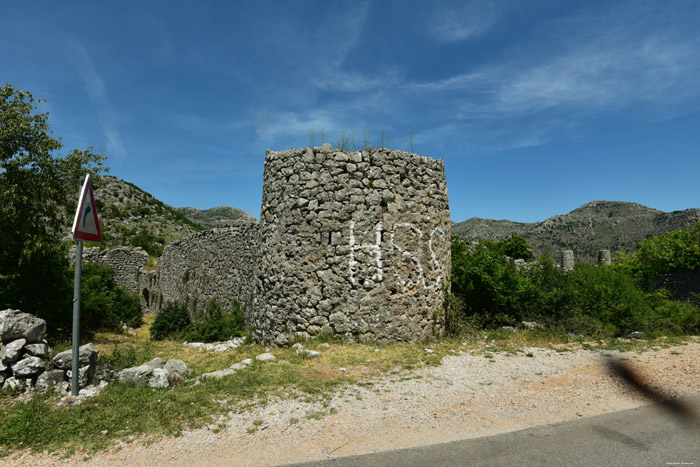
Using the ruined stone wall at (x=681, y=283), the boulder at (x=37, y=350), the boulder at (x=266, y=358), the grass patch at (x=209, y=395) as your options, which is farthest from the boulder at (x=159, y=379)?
the ruined stone wall at (x=681, y=283)

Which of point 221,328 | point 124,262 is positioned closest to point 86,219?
point 221,328

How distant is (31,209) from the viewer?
995cm

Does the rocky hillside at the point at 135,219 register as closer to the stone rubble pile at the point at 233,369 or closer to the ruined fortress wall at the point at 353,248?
the ruined fortress wall at the point at 353,248

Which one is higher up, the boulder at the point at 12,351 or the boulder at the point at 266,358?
the boulder at the point at 12,351

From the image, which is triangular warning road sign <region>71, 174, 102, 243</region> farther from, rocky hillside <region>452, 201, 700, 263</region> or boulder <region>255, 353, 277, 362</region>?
rocky hillside <region>452, 201, 700, 263</region>

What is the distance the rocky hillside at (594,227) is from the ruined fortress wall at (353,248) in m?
33.3

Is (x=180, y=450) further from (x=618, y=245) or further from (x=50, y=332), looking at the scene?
(x=618, y=245)

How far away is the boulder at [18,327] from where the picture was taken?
5715mm

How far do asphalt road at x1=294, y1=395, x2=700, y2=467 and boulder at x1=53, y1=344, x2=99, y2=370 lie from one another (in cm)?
415

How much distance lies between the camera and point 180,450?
12.9ft

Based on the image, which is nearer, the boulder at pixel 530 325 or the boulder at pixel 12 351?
the boulder at pixel 12 351

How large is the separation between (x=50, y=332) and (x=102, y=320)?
340 centimetres

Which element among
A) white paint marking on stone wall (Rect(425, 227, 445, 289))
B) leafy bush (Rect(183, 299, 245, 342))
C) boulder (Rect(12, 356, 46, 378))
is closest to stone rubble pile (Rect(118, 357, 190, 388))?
boulder (Rect(12, 356, 46, 378))

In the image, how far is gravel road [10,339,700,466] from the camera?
12.9 feet
